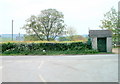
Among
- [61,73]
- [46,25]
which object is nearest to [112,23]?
[46,25]

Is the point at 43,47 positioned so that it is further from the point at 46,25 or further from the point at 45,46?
the point at 46,25

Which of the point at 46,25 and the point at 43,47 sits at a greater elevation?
the point at 46,25

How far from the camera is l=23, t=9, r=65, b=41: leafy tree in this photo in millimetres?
34000

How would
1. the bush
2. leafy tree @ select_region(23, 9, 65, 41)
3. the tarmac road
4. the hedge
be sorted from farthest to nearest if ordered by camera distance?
leafy tree @ select_region(23, 9, 65, 41) < the hedge < the bush < the tarmac road

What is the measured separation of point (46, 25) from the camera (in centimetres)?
3434

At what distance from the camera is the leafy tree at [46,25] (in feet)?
112

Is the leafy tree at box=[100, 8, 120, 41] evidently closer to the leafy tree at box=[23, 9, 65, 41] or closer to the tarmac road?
the leafy tree at box=[23, 9, 65, 41]

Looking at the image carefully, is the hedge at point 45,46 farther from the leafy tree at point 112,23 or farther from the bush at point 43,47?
the leafy tree at point 112,23

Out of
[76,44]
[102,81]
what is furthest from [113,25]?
[102,81]

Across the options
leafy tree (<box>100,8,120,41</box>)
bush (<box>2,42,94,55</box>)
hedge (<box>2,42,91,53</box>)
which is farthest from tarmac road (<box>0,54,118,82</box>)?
leafy tree (<box>100,8,120,41</box>)

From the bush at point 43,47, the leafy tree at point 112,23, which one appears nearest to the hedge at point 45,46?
the bush at point 43,47

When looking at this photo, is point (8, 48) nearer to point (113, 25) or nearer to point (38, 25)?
point (38, 25)

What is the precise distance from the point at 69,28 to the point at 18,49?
22039 millimetres

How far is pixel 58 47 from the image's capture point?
20.8 m
